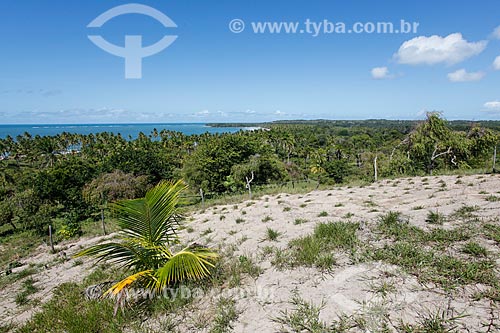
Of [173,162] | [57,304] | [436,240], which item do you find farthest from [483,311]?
[173,162]

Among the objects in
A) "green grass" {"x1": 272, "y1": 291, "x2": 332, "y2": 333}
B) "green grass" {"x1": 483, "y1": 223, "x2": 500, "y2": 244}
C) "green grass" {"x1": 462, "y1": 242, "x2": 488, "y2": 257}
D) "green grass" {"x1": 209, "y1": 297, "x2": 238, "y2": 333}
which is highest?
"green grass" {"x1": 483, "y1": 223, "x2": 500, "y2": 244}

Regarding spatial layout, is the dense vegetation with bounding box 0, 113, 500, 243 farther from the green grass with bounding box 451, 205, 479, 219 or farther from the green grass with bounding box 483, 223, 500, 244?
the green grass with bounding box 483, 223, 500, 244

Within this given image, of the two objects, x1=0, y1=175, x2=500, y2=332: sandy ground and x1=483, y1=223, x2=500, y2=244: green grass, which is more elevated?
x1=483, y1=223, x2=500, y2=244: green grass

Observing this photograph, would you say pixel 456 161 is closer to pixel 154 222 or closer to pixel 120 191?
pixel 154 222

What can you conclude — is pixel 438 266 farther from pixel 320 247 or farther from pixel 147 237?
pixel 147 237

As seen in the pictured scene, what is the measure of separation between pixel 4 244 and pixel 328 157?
5118cm

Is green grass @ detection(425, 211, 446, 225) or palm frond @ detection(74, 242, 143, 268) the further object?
green grass @ detection(425, 211, 446, 225)

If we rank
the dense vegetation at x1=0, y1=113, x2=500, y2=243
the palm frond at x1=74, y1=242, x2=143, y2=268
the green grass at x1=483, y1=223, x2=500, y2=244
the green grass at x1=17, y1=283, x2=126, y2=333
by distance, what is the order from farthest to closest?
the dense vegetation at x1=0, y1=113, x2=500, y2=243
the green grass at x1=483, y1=223, x2=500, y2=244
the palm frond at x1=74, y1=242, x2=143, y2=268
the green grass at x1=17, y1=283, x2=126, y2=333

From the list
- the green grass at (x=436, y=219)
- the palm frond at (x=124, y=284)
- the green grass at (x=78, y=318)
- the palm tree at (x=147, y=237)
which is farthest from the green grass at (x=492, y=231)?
the green grass at (x=78, y=318)

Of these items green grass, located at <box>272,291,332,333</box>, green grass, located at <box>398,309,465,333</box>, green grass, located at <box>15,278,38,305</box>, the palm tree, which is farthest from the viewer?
green grass, located at <box>15,278,38,305</box>

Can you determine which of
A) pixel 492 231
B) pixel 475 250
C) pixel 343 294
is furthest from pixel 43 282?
pixel 492 231

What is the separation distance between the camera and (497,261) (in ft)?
10.4

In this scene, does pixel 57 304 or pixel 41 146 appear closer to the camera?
pixel 57 304

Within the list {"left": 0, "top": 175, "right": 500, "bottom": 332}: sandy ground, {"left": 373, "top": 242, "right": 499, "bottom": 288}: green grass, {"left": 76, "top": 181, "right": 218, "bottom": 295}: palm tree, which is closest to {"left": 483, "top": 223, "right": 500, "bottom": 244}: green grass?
{"left": 0, "top": 175, "right": 500, "bottom": 332}: sandy ground
